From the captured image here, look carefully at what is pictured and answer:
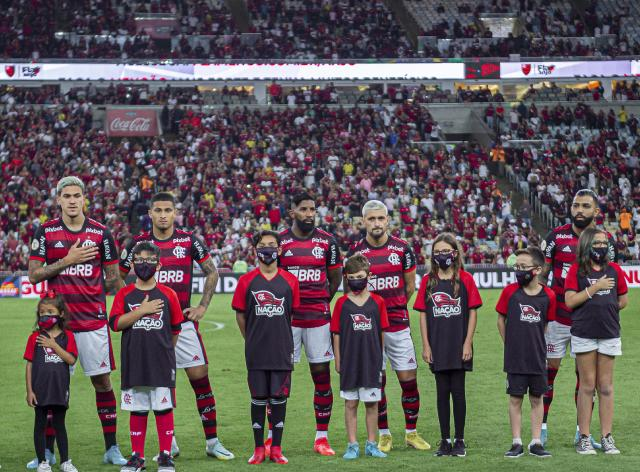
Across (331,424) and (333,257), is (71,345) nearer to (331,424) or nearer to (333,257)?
(333,257)

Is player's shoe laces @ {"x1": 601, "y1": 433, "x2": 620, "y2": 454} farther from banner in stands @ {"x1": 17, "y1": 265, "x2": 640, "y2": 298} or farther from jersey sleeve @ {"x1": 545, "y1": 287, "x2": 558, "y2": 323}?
banner in stands @ {"x1": 17, "y1": 265, "x2": 640, "y2": 298}

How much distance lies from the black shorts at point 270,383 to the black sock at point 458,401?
154 cm

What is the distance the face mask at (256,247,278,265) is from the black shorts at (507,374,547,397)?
2.43m

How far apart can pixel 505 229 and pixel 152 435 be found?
26705 millimetres

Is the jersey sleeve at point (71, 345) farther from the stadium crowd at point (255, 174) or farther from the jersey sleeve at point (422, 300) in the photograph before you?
the stadium crowd at point (255, 174)

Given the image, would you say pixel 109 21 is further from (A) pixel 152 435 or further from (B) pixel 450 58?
(A) pixel 152 435

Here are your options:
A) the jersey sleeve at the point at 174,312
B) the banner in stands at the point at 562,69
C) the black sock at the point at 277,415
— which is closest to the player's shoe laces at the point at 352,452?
the black sock at the point at 277,415

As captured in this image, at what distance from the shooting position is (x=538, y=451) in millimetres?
9461

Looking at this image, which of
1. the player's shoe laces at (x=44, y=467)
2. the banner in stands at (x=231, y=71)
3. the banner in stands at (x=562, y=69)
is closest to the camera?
the player's shoe laces at (x=44, y=467)

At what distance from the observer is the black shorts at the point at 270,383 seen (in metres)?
9.62

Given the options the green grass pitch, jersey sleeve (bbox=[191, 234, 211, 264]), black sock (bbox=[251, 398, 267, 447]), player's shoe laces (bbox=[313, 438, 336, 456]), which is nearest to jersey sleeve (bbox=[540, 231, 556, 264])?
the green grass pitch

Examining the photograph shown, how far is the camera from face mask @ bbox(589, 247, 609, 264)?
9.57 meters

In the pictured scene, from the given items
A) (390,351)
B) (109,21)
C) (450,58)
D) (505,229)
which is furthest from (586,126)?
(390,351)

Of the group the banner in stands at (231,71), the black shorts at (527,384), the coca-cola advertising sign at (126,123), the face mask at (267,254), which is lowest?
the black shorts at (527,384)
